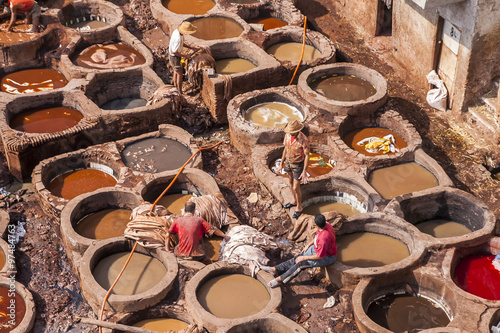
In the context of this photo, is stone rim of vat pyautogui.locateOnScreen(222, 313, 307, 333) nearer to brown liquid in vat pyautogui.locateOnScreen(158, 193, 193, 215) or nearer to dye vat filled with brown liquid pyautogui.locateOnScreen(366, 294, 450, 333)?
dye vat filled with brown liquid pyautogui.locateOnScreen(366, 294, 450, 333)

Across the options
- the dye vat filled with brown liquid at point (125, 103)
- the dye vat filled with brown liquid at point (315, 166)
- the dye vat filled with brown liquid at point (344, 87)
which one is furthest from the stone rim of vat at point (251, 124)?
the dye vat filled with brown liquid at point (125, 103)

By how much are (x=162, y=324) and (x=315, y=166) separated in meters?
4.82

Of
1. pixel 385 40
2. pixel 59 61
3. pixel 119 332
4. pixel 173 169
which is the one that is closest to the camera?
pixel 119 332

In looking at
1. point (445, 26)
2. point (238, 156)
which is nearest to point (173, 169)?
point (238, 156)

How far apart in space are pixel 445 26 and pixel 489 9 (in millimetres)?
1415

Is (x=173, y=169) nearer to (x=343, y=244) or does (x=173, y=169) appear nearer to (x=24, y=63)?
(x=343, y=244)

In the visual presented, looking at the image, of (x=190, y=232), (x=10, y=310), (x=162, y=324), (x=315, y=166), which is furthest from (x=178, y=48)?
(x=10, y=310)

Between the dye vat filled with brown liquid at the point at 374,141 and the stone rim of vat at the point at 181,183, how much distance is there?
3.27 m

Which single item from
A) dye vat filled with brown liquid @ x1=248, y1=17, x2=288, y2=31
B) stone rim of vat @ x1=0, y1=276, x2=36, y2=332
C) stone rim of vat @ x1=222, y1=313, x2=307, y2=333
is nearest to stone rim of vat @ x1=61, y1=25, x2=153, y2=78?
dye vat filled with brown liquid @ x1=248, y1=17, x2=288, y2=31

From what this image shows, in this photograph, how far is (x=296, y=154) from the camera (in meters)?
12.5

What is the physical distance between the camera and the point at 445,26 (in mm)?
15945

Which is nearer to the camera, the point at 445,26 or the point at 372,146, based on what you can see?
the point at 372,146

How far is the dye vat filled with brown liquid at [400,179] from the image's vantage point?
45.1 ft

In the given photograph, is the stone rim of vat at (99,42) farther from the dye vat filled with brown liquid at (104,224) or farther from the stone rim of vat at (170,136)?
the dye vat filled with brown liquid at (104,224)
